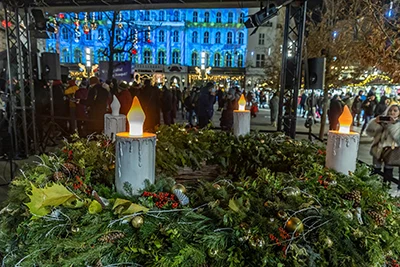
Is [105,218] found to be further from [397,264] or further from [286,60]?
[286,60]

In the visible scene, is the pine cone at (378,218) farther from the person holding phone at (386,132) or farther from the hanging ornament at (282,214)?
the person holding phone at (386,132)

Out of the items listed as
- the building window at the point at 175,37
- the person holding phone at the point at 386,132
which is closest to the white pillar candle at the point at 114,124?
the person holding phone at the point at 386,132

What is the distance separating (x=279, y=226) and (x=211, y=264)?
0.33 metres

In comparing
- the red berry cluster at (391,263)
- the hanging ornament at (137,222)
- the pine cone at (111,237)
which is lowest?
the red berry cluster at (391,263)

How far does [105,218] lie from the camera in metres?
1.31

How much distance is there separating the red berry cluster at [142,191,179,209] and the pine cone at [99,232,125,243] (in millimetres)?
211

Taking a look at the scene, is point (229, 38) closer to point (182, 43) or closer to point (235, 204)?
point (182, 43)

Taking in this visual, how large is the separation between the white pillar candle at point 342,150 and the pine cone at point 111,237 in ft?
4.39

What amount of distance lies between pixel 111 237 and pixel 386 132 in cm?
500

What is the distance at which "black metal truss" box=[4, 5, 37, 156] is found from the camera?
6.69m

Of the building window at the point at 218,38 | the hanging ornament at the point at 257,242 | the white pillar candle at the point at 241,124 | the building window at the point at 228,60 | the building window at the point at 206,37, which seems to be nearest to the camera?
the hanging ornament at the point at 257,242

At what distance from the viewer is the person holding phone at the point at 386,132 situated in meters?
4.78

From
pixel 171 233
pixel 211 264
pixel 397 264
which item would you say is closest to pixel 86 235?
pixel 171 233

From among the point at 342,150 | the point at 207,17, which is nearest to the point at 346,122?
the point at 342,150
